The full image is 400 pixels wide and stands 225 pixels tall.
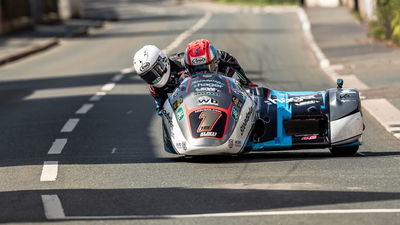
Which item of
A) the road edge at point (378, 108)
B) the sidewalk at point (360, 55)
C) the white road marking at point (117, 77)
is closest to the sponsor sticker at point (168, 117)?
the road edge at point (378, 108)

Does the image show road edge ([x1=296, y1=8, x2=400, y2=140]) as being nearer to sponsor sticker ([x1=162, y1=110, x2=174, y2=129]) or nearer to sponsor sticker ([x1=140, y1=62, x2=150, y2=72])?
sponsor sticker ([x1=162, y1=110, x2=174, y2=129])

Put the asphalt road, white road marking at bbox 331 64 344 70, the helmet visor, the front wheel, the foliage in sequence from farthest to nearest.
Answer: the foliage < white road marking at bbox 331 64 344 70 < the helmet visor < the front wheel < the asphalt road

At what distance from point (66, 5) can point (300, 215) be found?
193 feet

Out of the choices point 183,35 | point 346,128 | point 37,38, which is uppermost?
point 346,128

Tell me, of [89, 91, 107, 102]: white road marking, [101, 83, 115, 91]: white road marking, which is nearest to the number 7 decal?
[89, 91, 107, 102]: white road marking

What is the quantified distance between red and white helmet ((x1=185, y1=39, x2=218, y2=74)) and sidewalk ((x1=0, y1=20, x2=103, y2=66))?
77.8ft

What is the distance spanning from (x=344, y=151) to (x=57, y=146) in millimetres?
3749

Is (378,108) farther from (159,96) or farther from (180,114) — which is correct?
(180,114)

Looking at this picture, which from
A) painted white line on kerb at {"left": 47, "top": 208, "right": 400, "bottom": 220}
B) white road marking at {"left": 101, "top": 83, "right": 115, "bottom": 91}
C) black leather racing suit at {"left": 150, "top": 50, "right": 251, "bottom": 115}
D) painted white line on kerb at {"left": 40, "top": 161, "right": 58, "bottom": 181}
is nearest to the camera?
painted white line on kerb at {"left": 47, "top": 208, "right": 400, "bottom": 220}

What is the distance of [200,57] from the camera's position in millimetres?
13227

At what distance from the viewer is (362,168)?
11.7m

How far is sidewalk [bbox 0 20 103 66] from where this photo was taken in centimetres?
3981

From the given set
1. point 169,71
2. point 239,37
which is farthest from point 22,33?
point 169,71

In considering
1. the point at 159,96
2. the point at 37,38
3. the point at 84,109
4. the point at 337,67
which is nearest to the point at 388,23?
the point at 337,67
